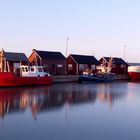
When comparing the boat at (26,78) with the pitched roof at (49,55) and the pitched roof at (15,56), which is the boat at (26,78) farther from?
the pitched roof at (49,55)

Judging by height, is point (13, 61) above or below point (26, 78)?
above

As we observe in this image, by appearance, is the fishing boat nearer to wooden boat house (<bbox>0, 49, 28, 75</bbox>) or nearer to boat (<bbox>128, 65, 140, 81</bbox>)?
boat (<bbox>128, 65, 140, 81</bbox>)

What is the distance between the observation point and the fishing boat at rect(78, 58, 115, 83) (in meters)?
43.1

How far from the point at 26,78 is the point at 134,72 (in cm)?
2445

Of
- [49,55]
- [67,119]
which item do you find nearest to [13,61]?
[49,55]

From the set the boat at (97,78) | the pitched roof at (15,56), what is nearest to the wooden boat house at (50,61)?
the pitched roof at (15,56)

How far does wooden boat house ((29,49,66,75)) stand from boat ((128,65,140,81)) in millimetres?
13148

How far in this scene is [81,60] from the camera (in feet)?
161

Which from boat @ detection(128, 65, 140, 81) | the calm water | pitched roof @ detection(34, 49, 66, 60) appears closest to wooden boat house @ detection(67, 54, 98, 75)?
pitched roof @ detection(34, 49, 66, 60)

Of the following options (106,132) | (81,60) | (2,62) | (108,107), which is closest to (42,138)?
(106,132)

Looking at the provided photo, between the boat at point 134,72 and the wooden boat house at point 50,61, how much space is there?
13.1 metres

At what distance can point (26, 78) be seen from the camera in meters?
33.8

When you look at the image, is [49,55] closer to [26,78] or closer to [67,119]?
[26,78]

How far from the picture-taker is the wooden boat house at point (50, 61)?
140 ft
